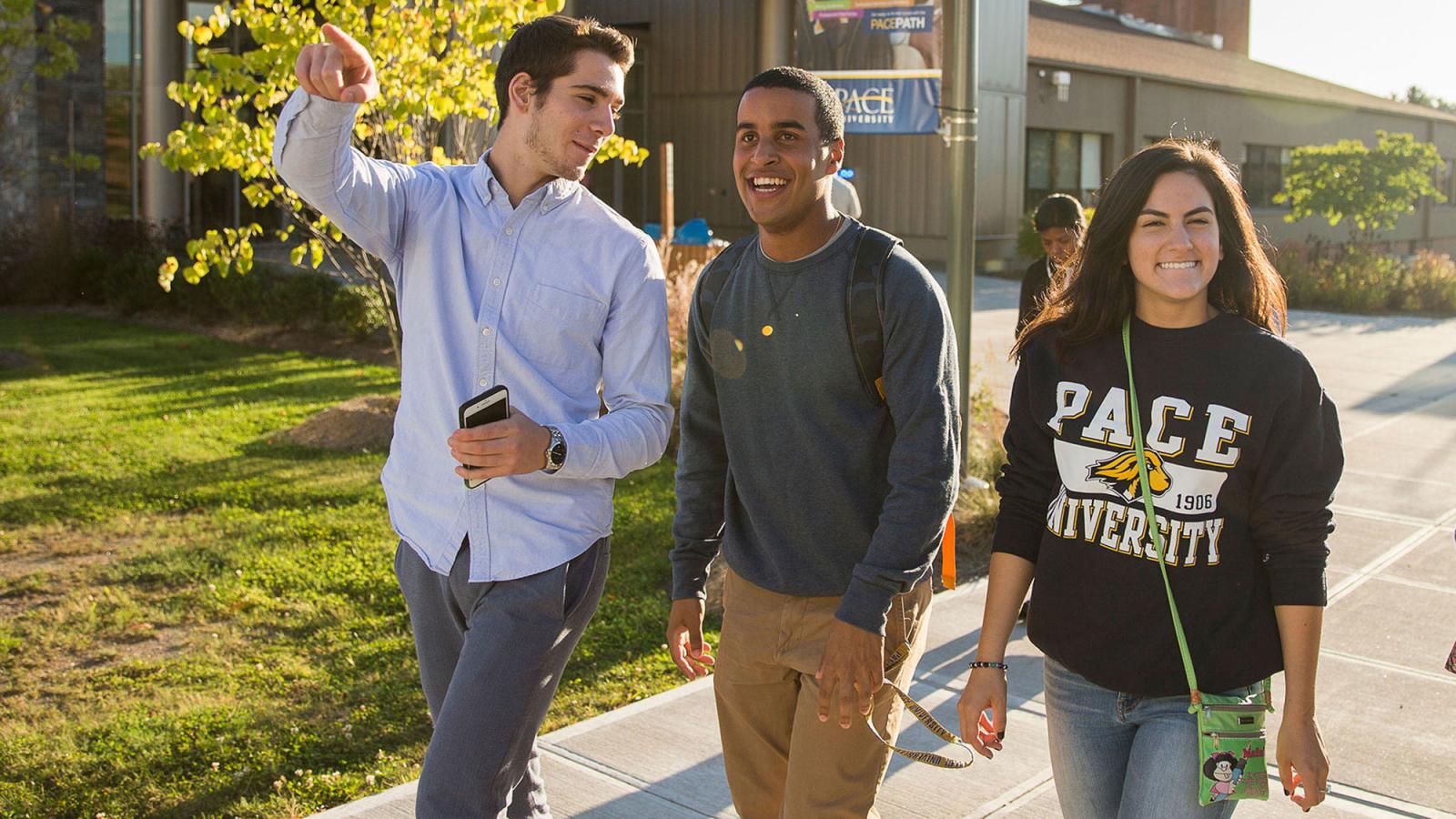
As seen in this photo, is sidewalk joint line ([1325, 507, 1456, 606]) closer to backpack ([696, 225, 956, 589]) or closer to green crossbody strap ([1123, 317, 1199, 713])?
green crossbody strap ([1123, 317, 1199, 713])

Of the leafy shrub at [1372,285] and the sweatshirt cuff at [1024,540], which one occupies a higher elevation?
the leafy shrub at [1372,285]

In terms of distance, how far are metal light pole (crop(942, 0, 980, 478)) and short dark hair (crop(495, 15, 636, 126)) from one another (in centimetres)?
406

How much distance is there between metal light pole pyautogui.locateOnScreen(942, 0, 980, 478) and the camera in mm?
6863

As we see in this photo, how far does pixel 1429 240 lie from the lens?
43375mm

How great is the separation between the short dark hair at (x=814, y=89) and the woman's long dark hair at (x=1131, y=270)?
Result: 591 mm

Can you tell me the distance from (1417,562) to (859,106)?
17.8 ft

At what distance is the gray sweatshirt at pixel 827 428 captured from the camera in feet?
8.89

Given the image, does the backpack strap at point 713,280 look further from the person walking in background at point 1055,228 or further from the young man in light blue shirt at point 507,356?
the person walking in background at point 1055,228

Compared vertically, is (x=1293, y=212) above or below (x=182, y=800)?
above

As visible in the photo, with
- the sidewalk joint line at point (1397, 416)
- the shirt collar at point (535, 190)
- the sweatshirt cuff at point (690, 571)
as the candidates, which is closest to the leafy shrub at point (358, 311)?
the sidewalk joint line at point (1397, 416)

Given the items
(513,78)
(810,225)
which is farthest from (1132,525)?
(513,78)

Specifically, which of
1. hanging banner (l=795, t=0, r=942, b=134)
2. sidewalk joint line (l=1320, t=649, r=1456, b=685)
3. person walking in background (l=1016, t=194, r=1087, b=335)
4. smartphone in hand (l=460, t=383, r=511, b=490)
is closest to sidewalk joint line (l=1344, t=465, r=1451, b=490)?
sidewalk joint line (l=1320, t=649, r=1456, b=685)

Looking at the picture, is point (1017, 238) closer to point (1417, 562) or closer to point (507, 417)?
point (1417, 562)

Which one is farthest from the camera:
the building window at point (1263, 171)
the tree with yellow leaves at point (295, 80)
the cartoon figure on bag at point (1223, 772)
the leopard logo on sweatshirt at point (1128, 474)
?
the building window at point (1263, 171)
